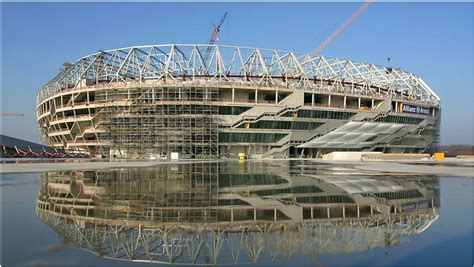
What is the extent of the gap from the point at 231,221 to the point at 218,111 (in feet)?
181

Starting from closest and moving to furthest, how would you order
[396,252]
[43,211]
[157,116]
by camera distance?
[396,252]
[43,211]
[157,116]

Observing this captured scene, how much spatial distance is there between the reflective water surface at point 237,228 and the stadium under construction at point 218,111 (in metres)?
49.4

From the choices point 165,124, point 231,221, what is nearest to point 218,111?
point 165,124

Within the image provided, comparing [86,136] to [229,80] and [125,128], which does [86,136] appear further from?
[229,80]

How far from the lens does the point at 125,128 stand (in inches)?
2506

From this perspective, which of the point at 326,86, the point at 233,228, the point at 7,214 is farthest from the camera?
the point at 326,86

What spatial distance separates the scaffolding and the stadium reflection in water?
4762cm

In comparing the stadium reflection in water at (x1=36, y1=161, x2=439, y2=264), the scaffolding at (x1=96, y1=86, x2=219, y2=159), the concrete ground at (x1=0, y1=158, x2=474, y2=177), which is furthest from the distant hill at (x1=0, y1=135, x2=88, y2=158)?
the stadium reflection in water at (x1=36, y1=161, x2=439, y2=264)

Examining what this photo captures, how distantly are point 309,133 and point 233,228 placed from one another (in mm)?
61563

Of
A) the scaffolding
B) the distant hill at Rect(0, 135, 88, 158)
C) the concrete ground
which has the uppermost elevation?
the scaffolding

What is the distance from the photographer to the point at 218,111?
210 ft

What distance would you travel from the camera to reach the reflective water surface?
6371 millimetres

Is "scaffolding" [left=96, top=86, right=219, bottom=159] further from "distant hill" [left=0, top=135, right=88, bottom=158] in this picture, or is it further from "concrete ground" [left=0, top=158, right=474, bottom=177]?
"concrete ground" [left=0, top=158, right=474, bottom=177]

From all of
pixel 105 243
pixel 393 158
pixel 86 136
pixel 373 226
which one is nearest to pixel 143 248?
pixel 105 243
